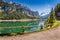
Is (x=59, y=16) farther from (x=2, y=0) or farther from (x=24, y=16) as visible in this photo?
(x=2, y=0)

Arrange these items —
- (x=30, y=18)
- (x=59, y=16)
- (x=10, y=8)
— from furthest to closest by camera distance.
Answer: (x=10, y=8)
(x=30, y=18)
(x=59, y=16)

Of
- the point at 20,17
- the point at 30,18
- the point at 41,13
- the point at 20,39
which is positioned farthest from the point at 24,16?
the point at 20,39

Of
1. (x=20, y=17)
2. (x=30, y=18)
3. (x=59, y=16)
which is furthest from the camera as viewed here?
(x=30, y=18)

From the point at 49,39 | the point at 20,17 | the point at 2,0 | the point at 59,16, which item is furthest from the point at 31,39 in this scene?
the point at 2,0

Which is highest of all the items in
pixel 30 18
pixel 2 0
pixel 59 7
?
pixel 2 0

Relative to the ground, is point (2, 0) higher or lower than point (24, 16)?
higher

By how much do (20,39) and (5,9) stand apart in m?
82.2

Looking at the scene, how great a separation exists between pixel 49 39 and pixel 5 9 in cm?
8263

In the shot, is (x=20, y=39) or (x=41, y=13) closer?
(x=20, y=39)

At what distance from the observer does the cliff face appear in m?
75.4

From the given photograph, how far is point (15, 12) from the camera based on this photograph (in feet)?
281

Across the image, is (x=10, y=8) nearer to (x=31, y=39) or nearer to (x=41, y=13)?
(x=41, y=13)

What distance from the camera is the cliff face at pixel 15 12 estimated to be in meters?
75.4

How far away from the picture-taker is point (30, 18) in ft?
295
